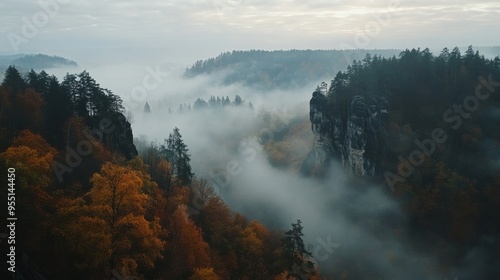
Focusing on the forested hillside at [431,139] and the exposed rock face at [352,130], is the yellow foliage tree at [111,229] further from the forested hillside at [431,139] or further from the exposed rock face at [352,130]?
the exposed rock face at [352,130]

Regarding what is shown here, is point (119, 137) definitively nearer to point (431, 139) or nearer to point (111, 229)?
point (111, 229)

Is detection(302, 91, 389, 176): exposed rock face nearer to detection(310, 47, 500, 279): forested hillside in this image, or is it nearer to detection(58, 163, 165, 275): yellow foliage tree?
detection(310, 47, 500, 279): forested hillside

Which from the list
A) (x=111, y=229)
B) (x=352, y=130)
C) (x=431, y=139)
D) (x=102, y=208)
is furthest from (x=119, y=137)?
(x=431, y=139)

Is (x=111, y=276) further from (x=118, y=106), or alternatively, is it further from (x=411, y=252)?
(x=411, y=252)

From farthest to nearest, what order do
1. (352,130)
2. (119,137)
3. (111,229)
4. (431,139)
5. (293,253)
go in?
(352,130) → (431,139) → (119,137) → (293,253) → (111,229)

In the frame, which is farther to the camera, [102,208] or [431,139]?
[431,139]

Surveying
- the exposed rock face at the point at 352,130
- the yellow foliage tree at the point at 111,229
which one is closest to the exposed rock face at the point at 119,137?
the yellow foliage tree at the point at 111,229
